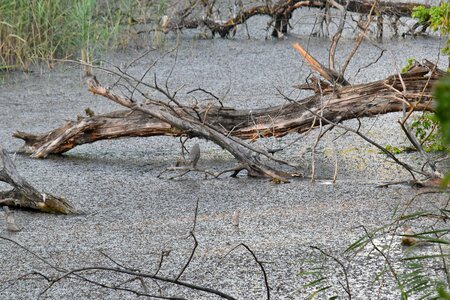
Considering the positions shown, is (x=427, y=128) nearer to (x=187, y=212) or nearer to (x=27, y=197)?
(x=187, y=212)

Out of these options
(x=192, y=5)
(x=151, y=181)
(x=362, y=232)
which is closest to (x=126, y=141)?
(x=151, y=181)

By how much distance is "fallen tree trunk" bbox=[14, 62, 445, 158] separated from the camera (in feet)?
10.7

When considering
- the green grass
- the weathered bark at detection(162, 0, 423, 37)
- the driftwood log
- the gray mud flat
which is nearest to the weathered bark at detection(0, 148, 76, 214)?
the gray mud flat

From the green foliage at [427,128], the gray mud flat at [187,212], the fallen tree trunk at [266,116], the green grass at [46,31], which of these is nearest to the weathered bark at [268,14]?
the green grass at [46,31]

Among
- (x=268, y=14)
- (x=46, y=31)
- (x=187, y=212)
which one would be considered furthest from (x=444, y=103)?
(x=268, y=14)

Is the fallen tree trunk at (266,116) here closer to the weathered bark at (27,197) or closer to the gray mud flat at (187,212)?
the gray mud flat at (187,212)

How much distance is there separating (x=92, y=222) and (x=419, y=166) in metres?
1.37

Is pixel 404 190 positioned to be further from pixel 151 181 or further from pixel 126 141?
pixel 126 141

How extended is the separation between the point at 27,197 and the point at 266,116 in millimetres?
1111

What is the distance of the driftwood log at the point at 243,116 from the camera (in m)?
3.25

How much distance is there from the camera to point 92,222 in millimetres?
2715

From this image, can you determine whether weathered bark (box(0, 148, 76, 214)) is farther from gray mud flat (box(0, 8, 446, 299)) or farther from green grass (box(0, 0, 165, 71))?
green grass (box(0, 0, 165, 71))

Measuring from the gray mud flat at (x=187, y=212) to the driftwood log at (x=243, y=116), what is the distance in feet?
0.38

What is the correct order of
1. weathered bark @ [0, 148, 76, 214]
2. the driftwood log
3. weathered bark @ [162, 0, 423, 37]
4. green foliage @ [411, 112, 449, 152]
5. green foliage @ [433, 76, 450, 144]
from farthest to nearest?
weathered bark @ [162, 0, 423, 37], green foliage @ [411, 112, 449, 152], the driftwood log, weathered bark @ [0, 148, 76, 214], green foliage @ [433, 76, 450, 144]
